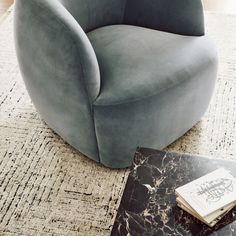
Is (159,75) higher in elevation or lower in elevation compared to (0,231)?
higher

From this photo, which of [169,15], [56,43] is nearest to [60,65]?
[56,43]

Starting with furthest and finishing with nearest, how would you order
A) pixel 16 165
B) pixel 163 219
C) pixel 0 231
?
pixel 16 165
pixel 0 231
pixel 163 219

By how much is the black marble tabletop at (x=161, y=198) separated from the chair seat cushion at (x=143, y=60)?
27 cm

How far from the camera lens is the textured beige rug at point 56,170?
152 centimetres

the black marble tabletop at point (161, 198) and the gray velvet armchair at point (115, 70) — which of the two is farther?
the gray velvet armchair at point (115, 70)

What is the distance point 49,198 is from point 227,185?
70cm

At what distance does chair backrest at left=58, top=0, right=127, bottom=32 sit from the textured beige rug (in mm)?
491

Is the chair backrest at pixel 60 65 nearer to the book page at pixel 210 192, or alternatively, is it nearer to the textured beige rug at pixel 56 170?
the textured beige rug at pixel 56 170

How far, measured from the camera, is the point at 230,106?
1.99 metres

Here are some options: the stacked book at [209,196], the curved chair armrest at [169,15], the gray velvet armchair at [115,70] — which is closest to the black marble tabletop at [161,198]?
the stacked book at [209,196]

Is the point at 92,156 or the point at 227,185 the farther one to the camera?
the point at 92,156

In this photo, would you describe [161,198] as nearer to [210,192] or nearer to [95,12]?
[210,192]

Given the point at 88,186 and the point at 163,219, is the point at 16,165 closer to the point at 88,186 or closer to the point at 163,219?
the point at 88,186

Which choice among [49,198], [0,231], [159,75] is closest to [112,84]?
[159,75]
